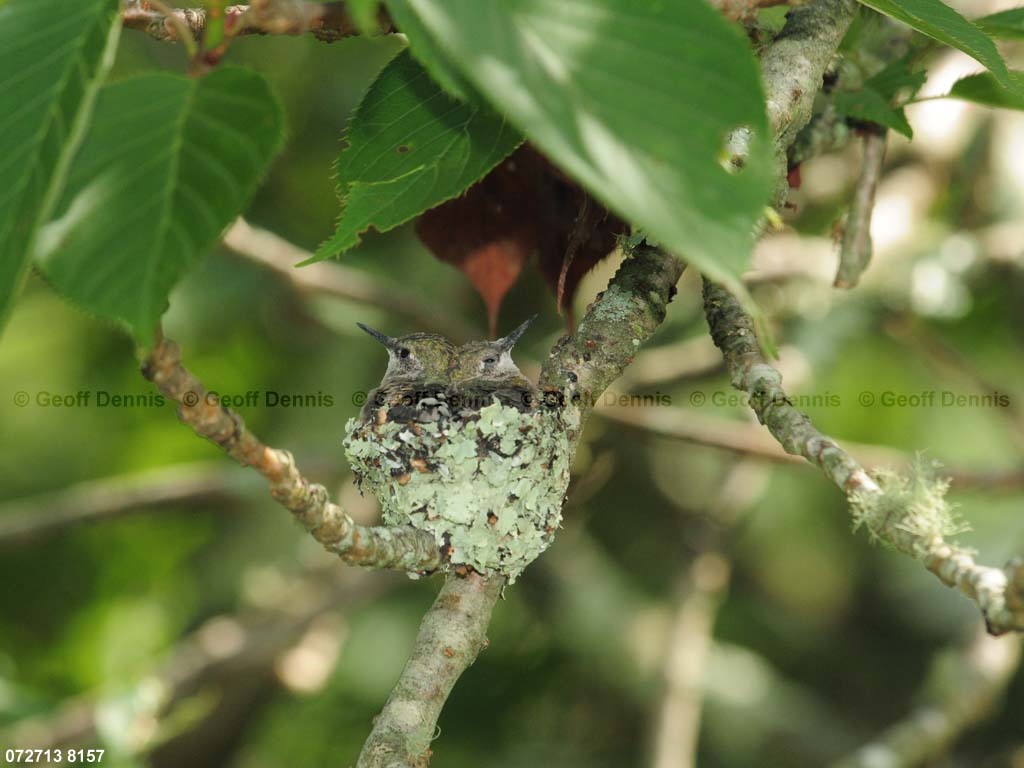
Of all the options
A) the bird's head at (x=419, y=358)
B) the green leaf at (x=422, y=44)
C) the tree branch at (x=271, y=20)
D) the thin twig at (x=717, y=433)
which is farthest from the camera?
the thin twig at (x=717, y=433)

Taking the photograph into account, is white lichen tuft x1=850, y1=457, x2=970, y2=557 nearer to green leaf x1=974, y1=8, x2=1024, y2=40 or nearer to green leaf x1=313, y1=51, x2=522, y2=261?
green leaf x1=313, y1=51, x2=522, y2=261

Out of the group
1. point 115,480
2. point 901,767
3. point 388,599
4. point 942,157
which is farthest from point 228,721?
point 942,157

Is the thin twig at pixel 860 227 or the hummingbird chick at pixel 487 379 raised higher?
the thin twig at pixel 860 227

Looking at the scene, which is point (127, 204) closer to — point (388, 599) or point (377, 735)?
point (377, 735)

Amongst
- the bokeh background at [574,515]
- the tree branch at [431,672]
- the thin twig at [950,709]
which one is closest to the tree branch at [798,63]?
the tree branch at [431,672]

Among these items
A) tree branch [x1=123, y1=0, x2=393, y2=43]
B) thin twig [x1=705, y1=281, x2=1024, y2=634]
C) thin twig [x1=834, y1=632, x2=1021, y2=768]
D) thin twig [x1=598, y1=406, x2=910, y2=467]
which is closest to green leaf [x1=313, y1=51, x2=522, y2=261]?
tree branch [x1=123, y1=0, x2=393, y2=43]

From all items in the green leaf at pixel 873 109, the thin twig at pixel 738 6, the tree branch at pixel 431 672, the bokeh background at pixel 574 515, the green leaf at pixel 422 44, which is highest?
the green leaf at pixel 422 44

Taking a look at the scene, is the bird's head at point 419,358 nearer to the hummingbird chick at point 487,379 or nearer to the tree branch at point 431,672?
the hummingbird chick at point 487,379

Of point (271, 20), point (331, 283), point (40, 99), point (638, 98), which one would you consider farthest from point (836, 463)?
point (331, 283)
